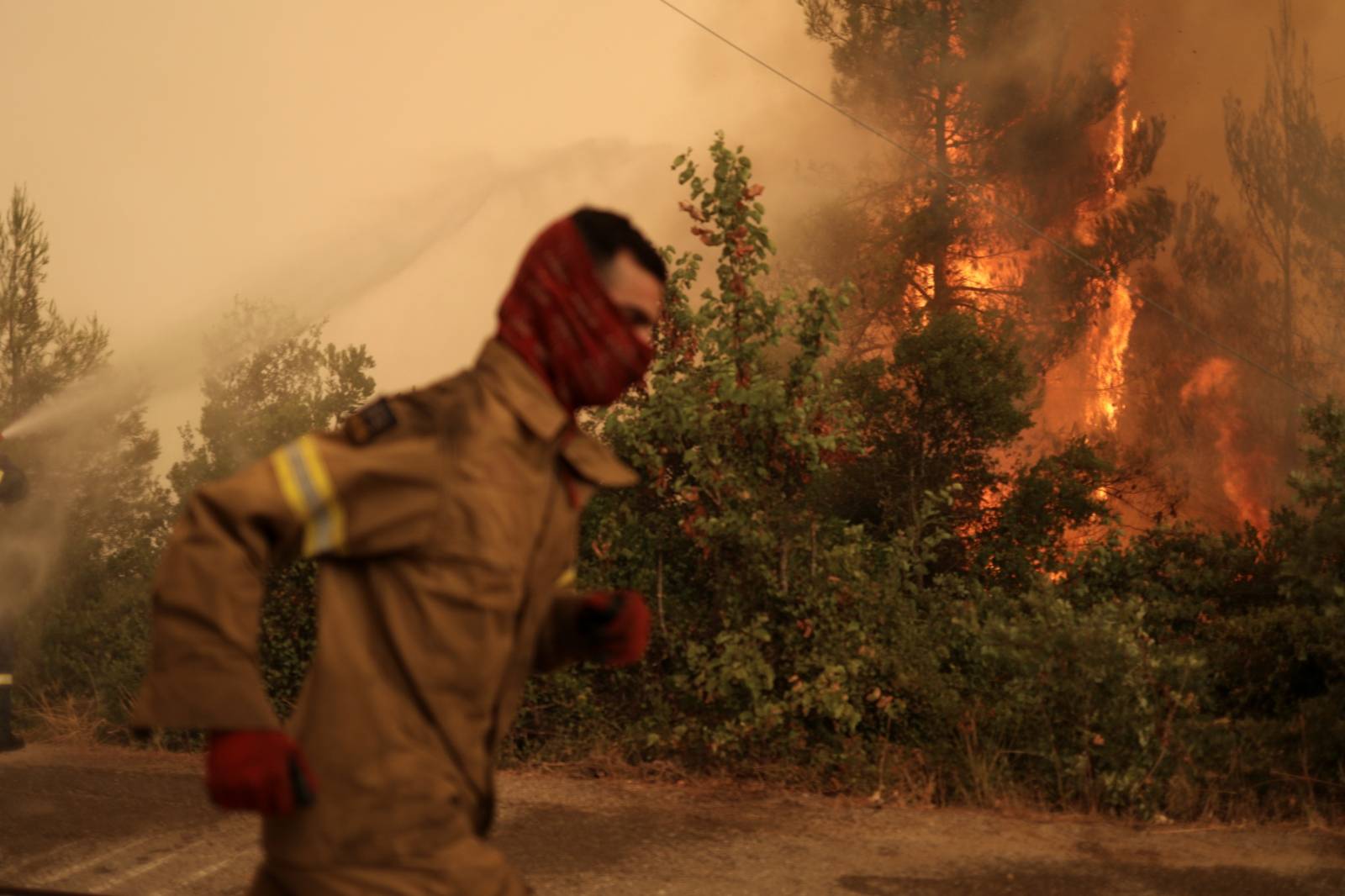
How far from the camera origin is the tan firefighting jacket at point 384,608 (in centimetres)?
197

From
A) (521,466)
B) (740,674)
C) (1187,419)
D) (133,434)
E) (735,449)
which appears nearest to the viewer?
(521,466)

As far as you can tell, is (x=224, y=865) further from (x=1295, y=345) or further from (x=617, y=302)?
(x=1295, y=345)

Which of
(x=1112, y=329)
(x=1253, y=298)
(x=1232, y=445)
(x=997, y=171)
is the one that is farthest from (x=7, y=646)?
(x=1253, y=298)

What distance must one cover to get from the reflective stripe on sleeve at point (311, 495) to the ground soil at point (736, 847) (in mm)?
3443

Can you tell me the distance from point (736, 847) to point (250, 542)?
4.10m

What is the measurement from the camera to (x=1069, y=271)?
16.3 meters

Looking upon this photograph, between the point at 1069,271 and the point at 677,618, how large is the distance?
10643 mm

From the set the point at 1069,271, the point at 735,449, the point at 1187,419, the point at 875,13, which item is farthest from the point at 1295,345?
the point at 735,449

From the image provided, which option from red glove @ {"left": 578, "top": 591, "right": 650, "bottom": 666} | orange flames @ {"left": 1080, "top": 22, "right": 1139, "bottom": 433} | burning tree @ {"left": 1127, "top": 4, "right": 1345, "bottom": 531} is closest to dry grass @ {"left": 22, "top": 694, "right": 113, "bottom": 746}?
red glove @ {"left": 578, "top": 591, "right": 650, "bottom": 666}

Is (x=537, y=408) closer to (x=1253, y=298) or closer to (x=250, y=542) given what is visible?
(x=250, y=542)

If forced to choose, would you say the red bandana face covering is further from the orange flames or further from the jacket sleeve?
the orange flames

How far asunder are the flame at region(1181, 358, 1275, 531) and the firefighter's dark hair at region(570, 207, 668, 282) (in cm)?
1445

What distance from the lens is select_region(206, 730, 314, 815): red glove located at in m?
1.89

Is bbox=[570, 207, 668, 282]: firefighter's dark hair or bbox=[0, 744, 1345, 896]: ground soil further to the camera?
bbox=[0, 744, 1345, 896]: ground soil
